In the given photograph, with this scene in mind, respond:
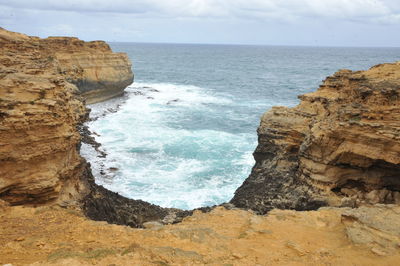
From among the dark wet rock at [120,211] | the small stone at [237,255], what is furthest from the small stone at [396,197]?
the small stone at [237,255]

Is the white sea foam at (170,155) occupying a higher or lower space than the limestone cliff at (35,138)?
lower

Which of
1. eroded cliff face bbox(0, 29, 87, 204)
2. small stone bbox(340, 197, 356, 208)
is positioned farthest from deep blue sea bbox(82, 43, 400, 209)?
eroded cliff face bbox(0, 29, 87, 204)

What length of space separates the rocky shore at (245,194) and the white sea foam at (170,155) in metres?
3.98

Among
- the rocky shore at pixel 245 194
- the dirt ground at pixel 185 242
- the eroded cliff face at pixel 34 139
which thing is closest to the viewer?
the dirt ground at pixel 185 242

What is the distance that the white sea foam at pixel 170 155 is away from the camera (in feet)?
75.0

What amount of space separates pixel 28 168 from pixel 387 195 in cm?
Result: 1364

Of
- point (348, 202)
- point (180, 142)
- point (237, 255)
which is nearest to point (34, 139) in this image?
point (237, 255)

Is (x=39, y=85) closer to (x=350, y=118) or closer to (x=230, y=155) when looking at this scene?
(x=350, y=118)

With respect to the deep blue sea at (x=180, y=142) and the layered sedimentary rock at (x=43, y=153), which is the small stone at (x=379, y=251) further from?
the deep blue sea at (x=180, y=142)

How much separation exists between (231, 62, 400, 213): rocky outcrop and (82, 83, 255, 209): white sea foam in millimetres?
4927

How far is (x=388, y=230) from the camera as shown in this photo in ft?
30.0

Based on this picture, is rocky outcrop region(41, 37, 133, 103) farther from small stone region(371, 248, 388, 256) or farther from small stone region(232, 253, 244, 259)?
small stone region(371, 248, 388, 256)

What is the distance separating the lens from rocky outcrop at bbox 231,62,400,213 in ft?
46.1

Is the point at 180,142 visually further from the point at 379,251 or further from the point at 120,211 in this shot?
the point at 379,251
